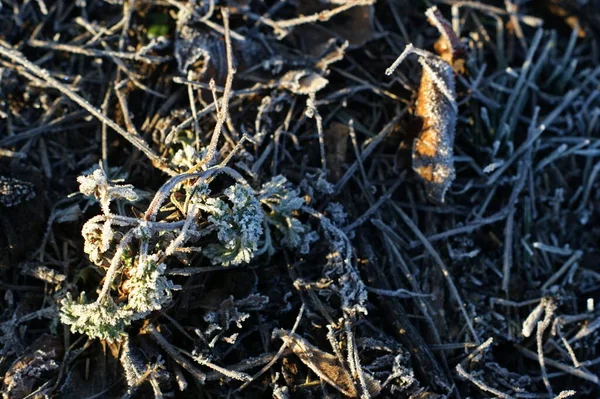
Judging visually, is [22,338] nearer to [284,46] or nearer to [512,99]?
[284,46]

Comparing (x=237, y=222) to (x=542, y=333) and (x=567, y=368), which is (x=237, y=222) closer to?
(x=542, y=333)

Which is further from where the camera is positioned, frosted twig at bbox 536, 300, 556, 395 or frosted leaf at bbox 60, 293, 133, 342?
frosted twig at bbox 536, 300, 556, 395

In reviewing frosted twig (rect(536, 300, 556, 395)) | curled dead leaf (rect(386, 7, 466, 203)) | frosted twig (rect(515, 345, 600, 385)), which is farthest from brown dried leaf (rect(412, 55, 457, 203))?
frosted twig (rect(515, 345, 600, 385))

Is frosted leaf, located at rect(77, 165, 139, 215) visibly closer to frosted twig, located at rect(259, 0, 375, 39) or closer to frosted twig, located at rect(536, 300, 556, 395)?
frosted twig, located at rect(259, 0, 375, 39)

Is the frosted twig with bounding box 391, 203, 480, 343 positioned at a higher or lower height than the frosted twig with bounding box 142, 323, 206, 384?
higher

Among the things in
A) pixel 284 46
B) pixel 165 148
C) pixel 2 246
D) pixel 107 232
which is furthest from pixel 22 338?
pixel 284 46

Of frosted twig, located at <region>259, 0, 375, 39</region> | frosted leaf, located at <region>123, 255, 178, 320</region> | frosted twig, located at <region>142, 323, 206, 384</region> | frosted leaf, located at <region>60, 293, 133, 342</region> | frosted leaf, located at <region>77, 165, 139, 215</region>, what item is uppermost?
frosted twig, located at <region>259, 0, 375, 39</region>

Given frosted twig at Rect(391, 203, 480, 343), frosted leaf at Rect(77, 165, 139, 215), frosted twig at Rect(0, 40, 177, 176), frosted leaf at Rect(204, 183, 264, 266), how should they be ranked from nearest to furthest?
frosted leaf at Rect(77, 165, 139, 215)
frosted leaf at Rect(204, 183, 264, 266)
frosted twig at Rect(0, 40, 177, 176)
frosted twig at Rect(391, 203, 480, 343)

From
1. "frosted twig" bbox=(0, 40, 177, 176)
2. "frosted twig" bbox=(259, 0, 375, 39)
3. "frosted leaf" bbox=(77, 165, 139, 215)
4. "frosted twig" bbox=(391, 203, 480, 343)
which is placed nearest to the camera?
"frosted leaf" bbox=(77, 165, 139, 215)

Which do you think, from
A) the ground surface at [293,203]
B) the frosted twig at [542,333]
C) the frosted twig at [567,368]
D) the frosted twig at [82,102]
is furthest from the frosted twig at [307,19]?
the frosted twig at [567,368]
